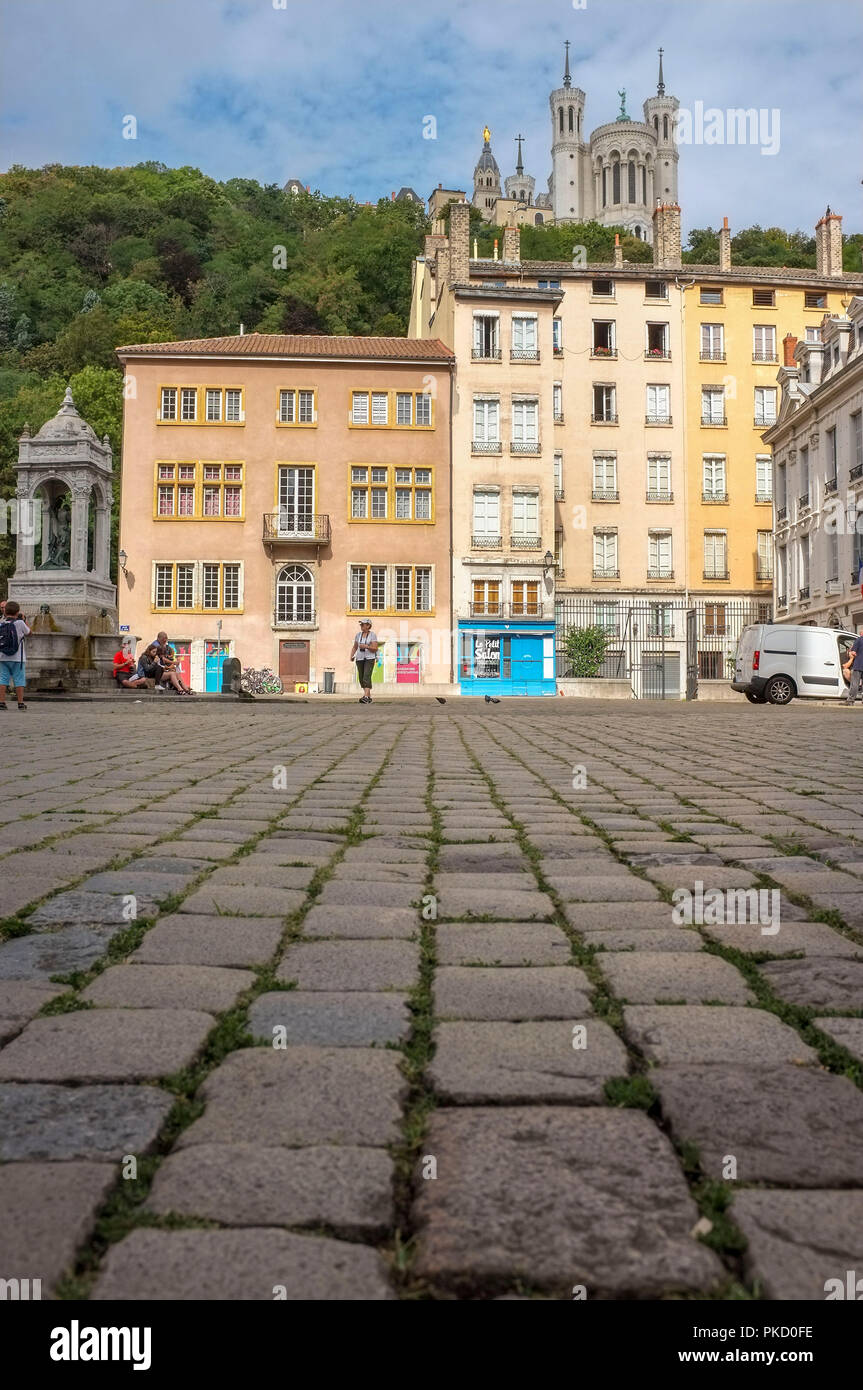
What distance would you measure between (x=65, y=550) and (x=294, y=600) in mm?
16193

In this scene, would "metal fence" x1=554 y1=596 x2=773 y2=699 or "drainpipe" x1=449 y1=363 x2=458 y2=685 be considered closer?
"metal fence" x1=554 y1=596 x2=773 y2=699

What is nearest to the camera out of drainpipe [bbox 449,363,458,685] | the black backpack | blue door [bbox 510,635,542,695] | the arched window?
the black backpack

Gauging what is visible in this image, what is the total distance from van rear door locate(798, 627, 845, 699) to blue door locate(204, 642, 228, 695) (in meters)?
23.2

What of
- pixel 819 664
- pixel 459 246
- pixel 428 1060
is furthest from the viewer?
pixel 459 246

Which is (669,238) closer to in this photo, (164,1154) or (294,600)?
(294,600)

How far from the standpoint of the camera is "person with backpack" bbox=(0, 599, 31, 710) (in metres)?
18.8

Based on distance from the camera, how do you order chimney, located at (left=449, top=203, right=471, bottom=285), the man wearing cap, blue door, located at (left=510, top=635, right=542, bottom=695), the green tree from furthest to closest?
chimney, located at (left=449, top=203, right=471, bottom=285), blue door, located at (left=510, top=635, right=542, bottom=695), the green tree, the man wearing cap

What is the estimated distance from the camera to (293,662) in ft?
144

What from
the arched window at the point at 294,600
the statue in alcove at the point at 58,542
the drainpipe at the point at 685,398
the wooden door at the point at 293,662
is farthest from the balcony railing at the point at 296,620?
the drainpipe at the point at 685,398

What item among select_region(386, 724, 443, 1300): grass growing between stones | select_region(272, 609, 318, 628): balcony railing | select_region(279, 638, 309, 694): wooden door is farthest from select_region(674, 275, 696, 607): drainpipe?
select_region(386, 724, 443, 1300): grass growing between stones

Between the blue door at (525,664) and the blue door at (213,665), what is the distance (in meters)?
11.0

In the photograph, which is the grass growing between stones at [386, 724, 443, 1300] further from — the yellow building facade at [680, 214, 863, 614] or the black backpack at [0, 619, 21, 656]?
the yellow building facade at [680, 214, 863, 614]

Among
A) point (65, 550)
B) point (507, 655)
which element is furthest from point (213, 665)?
point (65, 550)

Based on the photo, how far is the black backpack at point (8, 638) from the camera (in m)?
18.7
